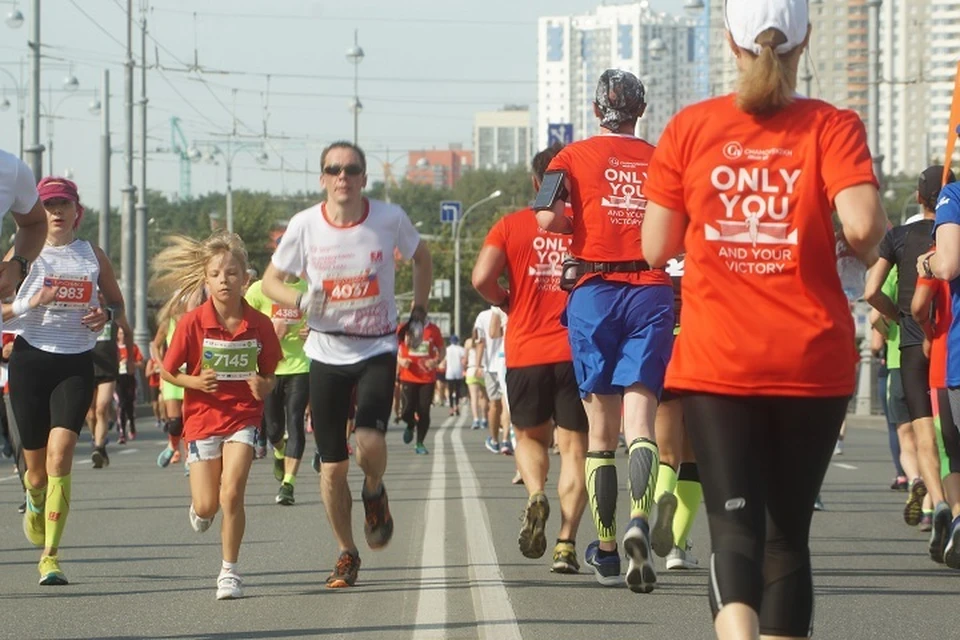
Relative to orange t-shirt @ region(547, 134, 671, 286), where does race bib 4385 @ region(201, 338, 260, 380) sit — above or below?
below

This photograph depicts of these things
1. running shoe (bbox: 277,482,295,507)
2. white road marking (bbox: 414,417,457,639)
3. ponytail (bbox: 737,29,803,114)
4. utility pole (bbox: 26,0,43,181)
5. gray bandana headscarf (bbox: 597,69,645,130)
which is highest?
utility pole (bbox: 26,0,43,181)

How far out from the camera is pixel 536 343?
980 centimetres

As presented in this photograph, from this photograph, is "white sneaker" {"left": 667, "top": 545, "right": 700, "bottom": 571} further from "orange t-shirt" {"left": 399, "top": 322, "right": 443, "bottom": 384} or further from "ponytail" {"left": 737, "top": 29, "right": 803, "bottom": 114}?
"orange t-shirt" {"left": 399, "top": 322, "right": 443, "bottom": 384}

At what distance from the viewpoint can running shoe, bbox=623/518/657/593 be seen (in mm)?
7762

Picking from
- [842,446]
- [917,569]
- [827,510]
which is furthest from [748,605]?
[842,446]

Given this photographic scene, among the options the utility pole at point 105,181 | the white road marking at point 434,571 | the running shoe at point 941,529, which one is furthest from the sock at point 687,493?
the utility pole at point 105,181

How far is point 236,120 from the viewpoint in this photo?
6544cm

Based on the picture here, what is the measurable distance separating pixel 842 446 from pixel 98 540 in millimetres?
14191

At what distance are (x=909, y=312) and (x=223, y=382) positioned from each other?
3.72 m

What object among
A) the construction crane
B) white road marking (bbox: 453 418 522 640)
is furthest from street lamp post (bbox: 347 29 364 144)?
white road marking (bbox: 453 418 522 640)

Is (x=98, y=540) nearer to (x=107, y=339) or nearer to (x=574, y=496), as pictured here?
(x=574, y=496)

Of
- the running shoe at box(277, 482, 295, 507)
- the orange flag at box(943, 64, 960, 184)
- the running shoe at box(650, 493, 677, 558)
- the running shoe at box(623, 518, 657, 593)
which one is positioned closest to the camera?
the running shoe at box(650, 493, 677, 558)

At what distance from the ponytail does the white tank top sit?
17.7 ft

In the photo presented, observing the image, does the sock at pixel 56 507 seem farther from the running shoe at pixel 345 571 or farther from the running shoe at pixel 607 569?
the running shoe at pixel 607 569
